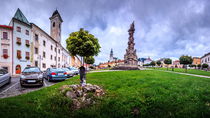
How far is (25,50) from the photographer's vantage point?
21.3m

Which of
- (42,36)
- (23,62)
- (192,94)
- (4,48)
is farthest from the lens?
(42,36)

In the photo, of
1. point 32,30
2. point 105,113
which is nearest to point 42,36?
point 32,30

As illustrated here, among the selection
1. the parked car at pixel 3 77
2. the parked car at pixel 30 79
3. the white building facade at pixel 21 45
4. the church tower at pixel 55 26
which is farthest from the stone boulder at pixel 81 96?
the church tower at pixel 55 26

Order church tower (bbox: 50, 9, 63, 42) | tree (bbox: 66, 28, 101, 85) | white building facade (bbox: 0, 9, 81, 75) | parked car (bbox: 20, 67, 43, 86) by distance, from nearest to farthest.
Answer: parked car (bbox: 20, 67, 43, 86), tree (bbox: 66, 28, 101, 85), white building facade (bbox: 0, 9, 81, 75), church tower (bbox: 50, 9, 63, 42)

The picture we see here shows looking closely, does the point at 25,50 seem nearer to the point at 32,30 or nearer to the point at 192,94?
the point at 32,30

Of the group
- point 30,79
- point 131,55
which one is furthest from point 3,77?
point 131,55

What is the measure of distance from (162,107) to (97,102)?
112 inches

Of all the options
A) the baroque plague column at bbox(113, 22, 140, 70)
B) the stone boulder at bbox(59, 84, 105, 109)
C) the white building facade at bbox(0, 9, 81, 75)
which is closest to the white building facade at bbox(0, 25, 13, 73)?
the white building facade at bbox(0, 9, 81, 75)

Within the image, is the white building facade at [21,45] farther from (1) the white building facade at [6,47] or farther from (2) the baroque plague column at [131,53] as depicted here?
(2) the baroque plague column at [131,53]

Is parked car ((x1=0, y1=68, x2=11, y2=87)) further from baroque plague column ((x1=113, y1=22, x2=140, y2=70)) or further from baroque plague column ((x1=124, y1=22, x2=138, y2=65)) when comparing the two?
baroque plague column ((x1=124, y1=22, x2=138, y2=65))

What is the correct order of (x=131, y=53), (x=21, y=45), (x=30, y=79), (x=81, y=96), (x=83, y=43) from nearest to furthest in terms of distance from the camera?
(x=81, y=96) < (x=30, y=79) < (x=83, y=43) < (x=21, y=45) < (x=131, y=53)

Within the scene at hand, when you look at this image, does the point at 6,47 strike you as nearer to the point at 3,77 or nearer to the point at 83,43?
the point at 3,77

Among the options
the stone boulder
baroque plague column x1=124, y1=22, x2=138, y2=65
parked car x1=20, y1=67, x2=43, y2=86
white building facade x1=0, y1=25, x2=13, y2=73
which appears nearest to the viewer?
the stone boulder

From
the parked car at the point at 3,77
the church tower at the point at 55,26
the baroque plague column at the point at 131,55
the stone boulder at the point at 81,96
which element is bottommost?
the stone boulder at the point at 81,96
